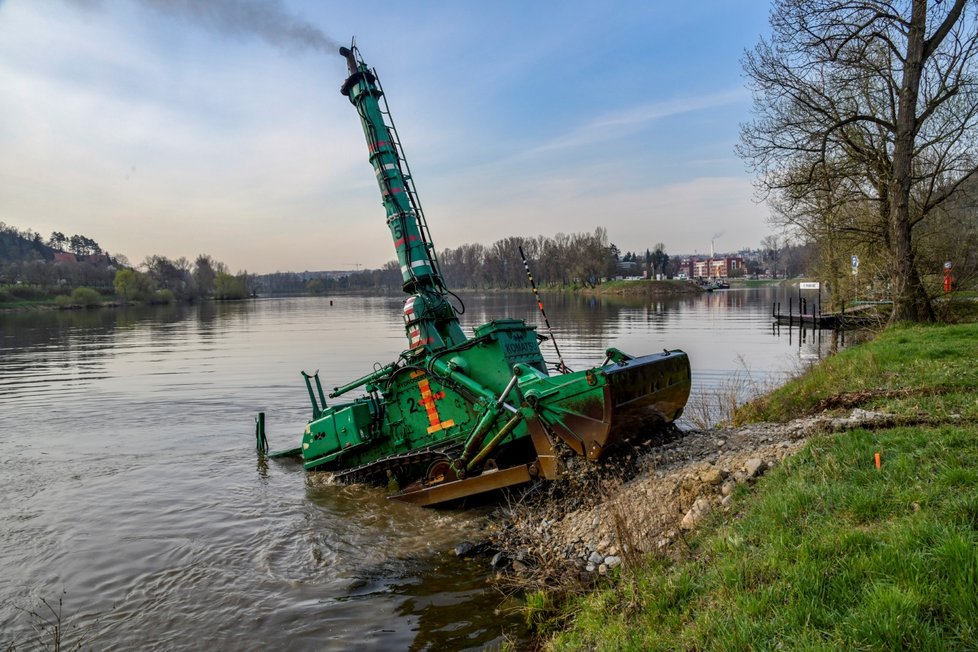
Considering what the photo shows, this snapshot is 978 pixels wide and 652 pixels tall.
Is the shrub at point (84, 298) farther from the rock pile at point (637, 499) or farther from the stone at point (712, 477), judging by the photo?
the stone at point (712, 477)

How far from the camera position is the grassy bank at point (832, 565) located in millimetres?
3176

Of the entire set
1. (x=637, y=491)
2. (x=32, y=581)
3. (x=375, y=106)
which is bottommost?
(x=32, y=581)

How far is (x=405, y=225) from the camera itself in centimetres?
1145

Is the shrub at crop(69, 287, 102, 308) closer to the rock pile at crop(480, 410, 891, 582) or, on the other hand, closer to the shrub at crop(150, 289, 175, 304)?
the shrub at crop(150, 289, 175, 304)

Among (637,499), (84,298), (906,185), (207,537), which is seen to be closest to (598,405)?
(637,499)

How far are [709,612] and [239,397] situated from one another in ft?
61.2

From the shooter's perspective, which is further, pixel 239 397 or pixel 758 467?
pixel 239 397

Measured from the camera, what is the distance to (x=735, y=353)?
87.5ft

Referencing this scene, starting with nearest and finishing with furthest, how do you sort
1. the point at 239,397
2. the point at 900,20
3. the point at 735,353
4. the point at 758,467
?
the point at 758,467, the point at 900,20, the point at 239,397, the point at 735,353

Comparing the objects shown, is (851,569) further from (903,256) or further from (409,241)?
(903,256)

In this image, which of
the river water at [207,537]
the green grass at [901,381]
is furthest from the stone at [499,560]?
the green grass at [901,381]

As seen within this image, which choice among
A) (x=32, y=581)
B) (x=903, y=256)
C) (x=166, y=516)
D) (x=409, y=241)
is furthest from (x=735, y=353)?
(x=32, y=581)

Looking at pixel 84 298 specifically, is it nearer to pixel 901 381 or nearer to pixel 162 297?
pixel 162 297

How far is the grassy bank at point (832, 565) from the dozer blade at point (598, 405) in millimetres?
2050
